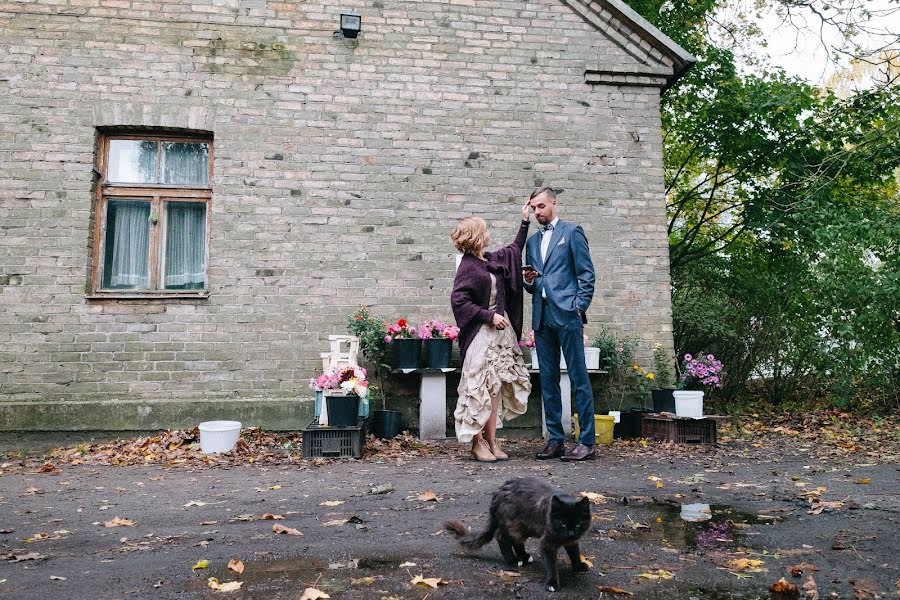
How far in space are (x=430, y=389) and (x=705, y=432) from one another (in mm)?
2902

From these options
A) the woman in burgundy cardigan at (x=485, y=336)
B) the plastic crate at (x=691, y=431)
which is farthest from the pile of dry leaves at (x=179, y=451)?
the plastic crate at (x=691, y=431)

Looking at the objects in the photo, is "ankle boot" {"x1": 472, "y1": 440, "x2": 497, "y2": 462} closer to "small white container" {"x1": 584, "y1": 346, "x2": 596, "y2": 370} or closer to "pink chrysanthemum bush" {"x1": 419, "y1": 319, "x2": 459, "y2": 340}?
"pink chrysanthemum bush" {"x1": 419, "y1": 319, "x2": 459, "y2": 340}

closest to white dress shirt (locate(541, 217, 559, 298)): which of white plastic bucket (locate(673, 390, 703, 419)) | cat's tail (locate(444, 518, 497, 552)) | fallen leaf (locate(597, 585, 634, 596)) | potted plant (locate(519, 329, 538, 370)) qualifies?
potted plant (locate(519, 329, 538, 370))

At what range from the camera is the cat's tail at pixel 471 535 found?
118 inches

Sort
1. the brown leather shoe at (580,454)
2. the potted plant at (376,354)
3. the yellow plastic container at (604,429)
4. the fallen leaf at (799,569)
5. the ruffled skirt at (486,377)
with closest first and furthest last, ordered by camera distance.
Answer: the fallen leaf at (799,569), the ruffled skirt at (486,377), the brown leather shoe at (580,454), the yellow plastic container at (604,429), the potted plant at (376,354)

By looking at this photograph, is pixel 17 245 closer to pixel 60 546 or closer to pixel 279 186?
pixel 279 186

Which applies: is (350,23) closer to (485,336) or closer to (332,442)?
(485,336)

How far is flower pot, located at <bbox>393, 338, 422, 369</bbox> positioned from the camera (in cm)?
691

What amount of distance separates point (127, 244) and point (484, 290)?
4.34 m

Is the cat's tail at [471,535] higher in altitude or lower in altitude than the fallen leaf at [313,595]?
higher

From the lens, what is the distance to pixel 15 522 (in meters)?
3.98

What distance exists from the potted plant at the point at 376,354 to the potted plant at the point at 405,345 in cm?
13

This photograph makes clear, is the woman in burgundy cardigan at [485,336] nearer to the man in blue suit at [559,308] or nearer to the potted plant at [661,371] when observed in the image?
the man in blue suit at [559,308]

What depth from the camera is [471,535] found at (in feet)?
10.0
